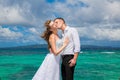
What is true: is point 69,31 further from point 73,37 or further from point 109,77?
point 109,77

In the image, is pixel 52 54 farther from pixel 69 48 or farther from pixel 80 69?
pixel 80 69

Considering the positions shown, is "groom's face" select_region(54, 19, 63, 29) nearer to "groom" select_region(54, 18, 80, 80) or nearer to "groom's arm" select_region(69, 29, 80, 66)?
"groom" select_region(54, 18, 80, 80)

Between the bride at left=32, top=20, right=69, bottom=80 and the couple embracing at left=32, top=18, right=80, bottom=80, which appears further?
the bride at left=32, top=20, right=69, bottom=80

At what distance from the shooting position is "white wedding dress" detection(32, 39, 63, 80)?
7.41m

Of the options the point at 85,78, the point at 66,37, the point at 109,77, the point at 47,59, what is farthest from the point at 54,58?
the point at 109,77

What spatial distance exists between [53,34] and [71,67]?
0.77 metres

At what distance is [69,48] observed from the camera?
7070mm

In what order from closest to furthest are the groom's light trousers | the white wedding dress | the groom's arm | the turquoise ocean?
the groom's arm, the groom's light trousers, the white wedding dress, the turquoise ocean

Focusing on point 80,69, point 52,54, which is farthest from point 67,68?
point 80,69

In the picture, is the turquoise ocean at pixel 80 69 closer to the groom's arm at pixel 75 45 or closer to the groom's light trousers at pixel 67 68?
the groom's light trousers at pixel 67 68

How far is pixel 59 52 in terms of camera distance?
281 inches

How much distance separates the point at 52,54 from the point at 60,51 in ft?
1.13

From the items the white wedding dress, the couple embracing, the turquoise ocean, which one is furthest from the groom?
the turquoise ocean

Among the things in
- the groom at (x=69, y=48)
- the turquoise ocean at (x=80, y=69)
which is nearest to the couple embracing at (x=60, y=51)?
the groom at (x=69, y=48)
